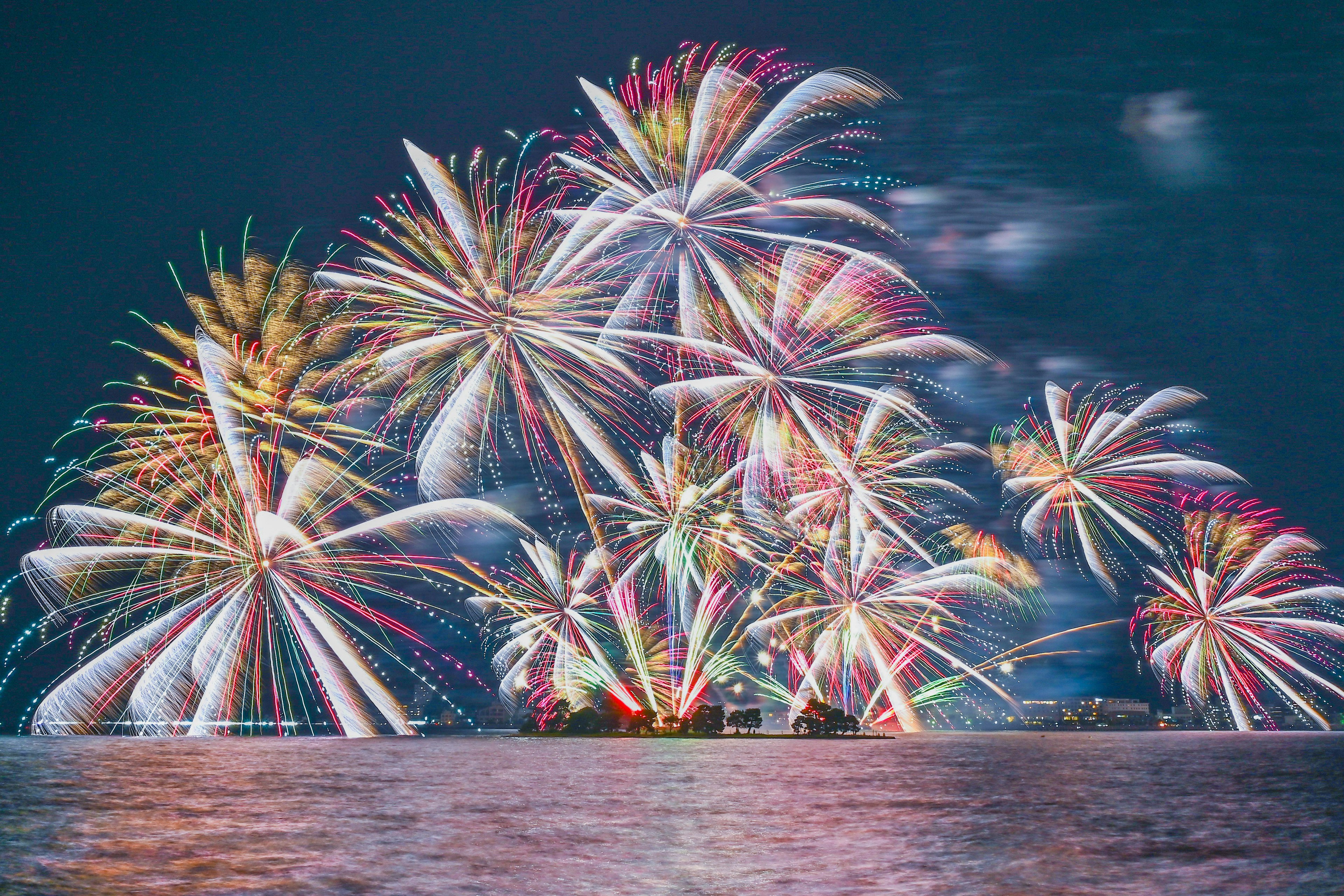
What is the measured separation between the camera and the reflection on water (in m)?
18.4

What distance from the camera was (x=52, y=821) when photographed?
27.6 meters

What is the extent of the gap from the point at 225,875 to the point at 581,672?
176 ft

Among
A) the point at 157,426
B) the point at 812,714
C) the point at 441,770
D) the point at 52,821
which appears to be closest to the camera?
the point at 52,821

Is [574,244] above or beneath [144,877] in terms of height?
above

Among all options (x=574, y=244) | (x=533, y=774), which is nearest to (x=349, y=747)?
(x=533, y=774)

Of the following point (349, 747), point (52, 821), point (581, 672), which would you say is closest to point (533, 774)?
point (581, 672)

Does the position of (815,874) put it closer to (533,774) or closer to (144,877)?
(144,877)

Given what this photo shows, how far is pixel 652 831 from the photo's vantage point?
25219 mm

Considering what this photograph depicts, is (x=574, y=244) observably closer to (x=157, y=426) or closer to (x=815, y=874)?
(x=157, y=426)

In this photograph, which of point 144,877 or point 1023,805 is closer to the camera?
point 144,877

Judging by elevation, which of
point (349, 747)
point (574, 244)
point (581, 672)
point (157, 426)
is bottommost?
point (349, 747)

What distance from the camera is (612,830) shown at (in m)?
25.3

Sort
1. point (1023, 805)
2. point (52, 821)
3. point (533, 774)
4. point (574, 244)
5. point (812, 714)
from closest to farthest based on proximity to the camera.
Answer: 1. point (52, 821)
2. point (1023, 805)
3. point (574, 244)
4. point (533, 774)
5. point (812, 714)

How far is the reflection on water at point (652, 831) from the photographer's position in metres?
18.4
